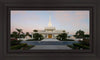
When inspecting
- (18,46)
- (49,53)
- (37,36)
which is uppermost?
(37,36)

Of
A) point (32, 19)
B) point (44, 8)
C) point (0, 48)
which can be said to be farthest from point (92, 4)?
point (0, 48)

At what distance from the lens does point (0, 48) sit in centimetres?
212

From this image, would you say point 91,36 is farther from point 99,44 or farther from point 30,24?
point 30,24

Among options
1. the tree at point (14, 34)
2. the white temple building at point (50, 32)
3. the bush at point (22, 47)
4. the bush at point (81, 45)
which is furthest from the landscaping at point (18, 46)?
the bush at point (81, 45)

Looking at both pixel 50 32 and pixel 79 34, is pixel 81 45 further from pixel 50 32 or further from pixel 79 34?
pixel 50 32

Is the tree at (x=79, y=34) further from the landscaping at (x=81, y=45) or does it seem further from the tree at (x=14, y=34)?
the tree at (x=14, y=34)

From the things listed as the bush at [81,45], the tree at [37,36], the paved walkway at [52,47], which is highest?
the tree at [37,36]

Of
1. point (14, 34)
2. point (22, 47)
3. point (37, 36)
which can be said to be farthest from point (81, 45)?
point (14, 34)

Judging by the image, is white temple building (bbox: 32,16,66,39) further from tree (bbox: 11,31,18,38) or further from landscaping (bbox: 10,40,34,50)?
tree (bbox: 11,31,18,38)

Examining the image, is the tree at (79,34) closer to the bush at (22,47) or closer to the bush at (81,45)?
the bush at (81,45)

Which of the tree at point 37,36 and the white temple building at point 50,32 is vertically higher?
the white temple building at point 50,32

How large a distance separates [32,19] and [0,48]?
814 mm

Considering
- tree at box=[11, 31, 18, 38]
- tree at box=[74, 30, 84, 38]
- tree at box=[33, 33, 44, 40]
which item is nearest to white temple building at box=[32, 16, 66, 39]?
tree at box=[33, 33, 44, 40]

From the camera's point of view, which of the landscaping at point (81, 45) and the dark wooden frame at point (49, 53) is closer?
the dark wooden frame at point (49, 53)
